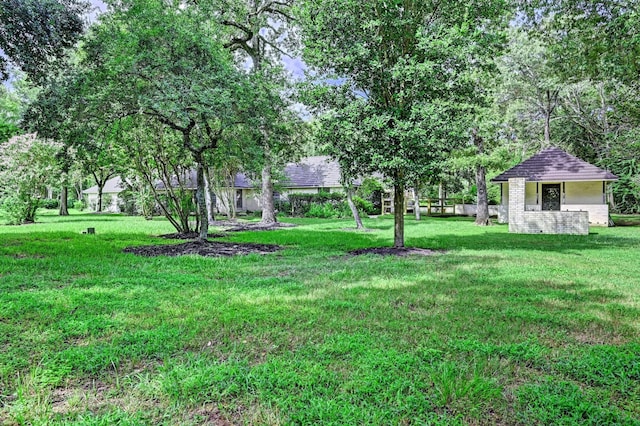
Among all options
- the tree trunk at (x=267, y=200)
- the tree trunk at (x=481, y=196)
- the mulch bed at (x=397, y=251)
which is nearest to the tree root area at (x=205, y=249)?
the mulch bed at (x=397, y=251)

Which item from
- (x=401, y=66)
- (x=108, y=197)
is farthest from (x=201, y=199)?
(x=108, y=197)

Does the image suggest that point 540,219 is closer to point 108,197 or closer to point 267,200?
point 267,200

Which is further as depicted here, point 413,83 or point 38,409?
point 413,83

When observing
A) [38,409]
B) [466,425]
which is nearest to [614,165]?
[466,425]

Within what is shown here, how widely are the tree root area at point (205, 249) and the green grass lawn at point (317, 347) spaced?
7.15ft

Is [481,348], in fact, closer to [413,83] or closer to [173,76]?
[413,83]

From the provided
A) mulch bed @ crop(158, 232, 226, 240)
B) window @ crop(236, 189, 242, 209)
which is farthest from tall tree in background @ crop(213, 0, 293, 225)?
window @ crop(236, 189, 242, 209)

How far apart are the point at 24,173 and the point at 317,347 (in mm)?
21986

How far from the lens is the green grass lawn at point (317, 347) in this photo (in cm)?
236

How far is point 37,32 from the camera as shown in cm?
775

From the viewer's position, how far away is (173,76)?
833cm

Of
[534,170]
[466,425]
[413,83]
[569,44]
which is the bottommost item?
[466,425]

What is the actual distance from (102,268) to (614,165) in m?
23.0

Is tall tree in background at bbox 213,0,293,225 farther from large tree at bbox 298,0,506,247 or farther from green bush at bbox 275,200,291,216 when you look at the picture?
green bush at bbox 275,200,291,216
